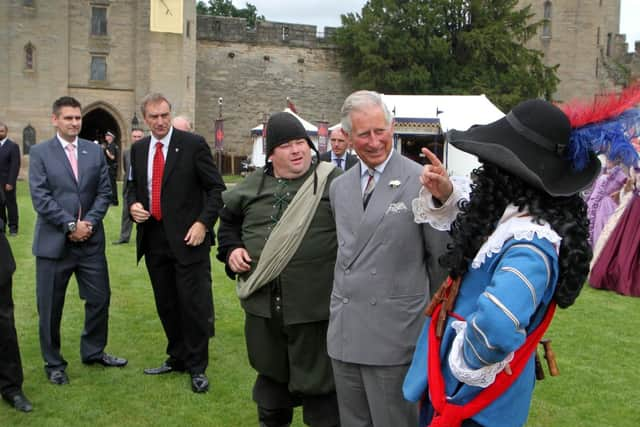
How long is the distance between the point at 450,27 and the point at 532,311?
36178 millimetres

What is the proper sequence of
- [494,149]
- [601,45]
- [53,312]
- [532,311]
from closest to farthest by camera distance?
[532,311] < [494,149] < [53,312] < [601,45]

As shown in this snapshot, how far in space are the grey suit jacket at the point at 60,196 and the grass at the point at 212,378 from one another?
1029 mm

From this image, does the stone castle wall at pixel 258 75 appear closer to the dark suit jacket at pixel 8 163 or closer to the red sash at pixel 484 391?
the dark suit jacket at pixel 8 163

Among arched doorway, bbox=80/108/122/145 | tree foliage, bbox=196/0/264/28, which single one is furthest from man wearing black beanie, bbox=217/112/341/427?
tree foliage, bbox=196/0/264/28

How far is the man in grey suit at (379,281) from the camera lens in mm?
2789

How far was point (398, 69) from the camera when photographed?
1414 inches

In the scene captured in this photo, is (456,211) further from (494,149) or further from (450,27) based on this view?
(450,27)

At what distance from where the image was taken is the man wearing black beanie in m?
3.47

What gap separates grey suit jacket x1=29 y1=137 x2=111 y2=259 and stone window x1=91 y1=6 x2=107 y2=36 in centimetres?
2900

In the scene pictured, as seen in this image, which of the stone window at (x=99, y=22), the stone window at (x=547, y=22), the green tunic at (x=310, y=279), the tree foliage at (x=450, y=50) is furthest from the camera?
the stone window at (x=547, y=22)

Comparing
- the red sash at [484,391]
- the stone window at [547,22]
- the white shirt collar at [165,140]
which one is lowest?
the red sash at [484,391]

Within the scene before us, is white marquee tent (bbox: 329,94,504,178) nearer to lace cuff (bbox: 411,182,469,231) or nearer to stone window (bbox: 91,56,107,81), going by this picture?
stone window (bbox: 91,56,107,81)

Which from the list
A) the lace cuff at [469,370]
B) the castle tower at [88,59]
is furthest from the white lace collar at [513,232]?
the castle tower at [88,59]

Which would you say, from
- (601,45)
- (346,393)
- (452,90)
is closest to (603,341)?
(346,393)
